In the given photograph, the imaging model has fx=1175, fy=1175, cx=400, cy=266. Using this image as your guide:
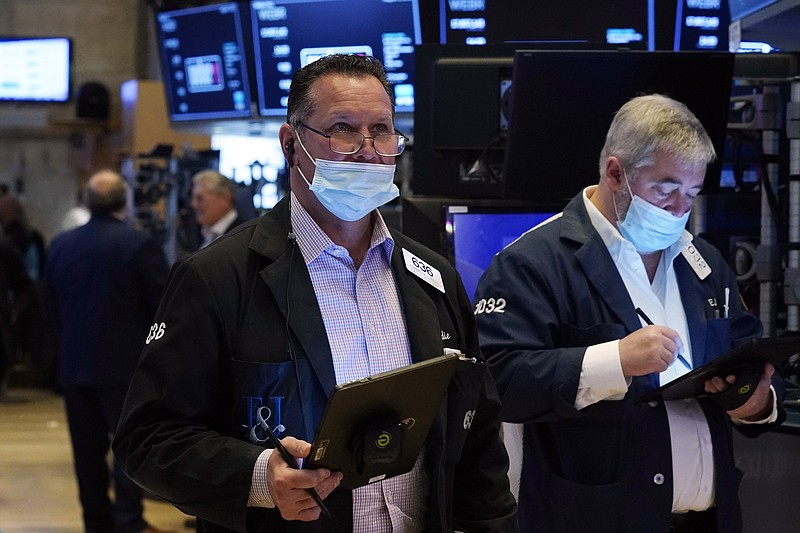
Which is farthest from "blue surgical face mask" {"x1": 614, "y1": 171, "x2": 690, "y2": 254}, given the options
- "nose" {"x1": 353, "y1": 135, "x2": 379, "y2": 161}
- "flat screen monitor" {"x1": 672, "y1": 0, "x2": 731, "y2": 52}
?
"flat screen monitor" {"x1": 672, "y1": 0, "x2": 731, "y2": 52}

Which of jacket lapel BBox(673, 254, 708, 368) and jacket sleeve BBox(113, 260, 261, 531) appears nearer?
jacket sleeve BBox(113, 260, 261, 531)

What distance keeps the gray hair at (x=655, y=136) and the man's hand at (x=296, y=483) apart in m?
1.25

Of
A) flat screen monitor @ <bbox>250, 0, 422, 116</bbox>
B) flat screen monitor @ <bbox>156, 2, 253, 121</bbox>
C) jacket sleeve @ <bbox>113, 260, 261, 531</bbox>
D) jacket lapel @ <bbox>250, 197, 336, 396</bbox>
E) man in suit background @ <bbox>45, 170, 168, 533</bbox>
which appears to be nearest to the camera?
jacket sleeve @ <bbox>113, 260, 261, 531</bbox>

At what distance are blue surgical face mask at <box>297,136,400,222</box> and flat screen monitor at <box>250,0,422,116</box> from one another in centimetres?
317

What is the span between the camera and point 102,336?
20.0 ft

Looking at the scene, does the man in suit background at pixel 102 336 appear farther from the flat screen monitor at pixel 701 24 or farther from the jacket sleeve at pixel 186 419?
the jacket sleeve at pixel 186 419

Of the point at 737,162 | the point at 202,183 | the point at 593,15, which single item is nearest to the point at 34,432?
the point at 202,183

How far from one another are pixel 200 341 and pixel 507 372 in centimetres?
91

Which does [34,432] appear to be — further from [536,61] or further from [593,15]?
[536,61]

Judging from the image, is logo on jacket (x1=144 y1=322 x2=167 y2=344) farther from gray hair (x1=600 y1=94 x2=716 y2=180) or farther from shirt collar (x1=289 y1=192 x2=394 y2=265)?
gray hair (x1=600 y1=94 x2=716 y2=180)

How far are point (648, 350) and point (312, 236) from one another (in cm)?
82

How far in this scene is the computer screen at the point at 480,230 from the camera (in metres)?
3.61

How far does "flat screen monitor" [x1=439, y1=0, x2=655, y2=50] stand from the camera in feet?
15.6

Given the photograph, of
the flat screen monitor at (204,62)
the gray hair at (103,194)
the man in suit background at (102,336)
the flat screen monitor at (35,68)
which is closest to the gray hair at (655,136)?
the man in suit background at (102,336)
